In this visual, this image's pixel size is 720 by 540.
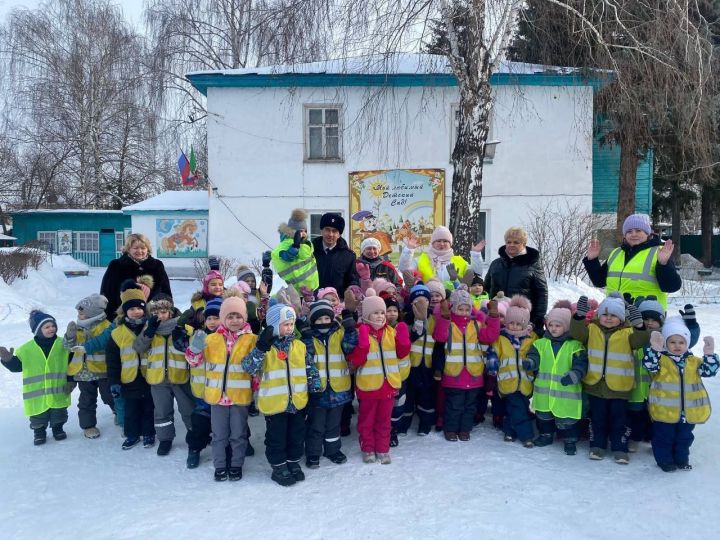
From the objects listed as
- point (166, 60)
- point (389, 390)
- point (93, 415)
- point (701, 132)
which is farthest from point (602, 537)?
point (166, 60)

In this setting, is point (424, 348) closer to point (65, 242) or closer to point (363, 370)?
point (363, 370)

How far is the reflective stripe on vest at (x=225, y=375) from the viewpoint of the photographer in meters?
3.78

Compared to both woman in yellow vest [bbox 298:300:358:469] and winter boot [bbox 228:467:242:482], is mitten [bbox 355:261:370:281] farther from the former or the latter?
winter boot [bbox 228:467:242:482]

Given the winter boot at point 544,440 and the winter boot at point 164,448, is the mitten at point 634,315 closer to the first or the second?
the winter boot at point 544,440

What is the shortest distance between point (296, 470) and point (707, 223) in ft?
77.7

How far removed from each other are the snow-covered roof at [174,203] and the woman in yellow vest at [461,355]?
12652 millimetres

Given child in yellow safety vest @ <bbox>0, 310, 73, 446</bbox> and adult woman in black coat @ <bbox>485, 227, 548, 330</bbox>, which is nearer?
child in yellow safety vest @ <bbox>0, 310, 73, 446</bbox>

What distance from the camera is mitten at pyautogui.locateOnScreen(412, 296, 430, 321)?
4312 mm

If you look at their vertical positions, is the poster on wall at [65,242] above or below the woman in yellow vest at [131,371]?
above

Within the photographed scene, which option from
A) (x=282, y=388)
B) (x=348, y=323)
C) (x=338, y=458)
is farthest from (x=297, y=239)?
(x=338, y=458)

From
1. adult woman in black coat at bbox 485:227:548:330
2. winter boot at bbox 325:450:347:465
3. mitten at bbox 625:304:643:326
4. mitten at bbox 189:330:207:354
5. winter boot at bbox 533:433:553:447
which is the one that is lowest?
winter boot at bbox 325:450:347:465

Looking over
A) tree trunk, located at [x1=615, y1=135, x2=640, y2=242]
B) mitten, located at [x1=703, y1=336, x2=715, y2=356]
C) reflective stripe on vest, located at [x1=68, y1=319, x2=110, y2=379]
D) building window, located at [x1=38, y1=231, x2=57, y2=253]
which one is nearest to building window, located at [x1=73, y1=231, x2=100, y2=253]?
building window, located at [x1=38, y1=231, x2=57, y2=253]

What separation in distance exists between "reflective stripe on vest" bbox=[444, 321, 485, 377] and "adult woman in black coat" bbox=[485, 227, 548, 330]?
0.59 metres

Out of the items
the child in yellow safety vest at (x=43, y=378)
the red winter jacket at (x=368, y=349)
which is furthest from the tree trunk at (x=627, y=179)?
the child in yellow safety vest at (x=43, y=378)
